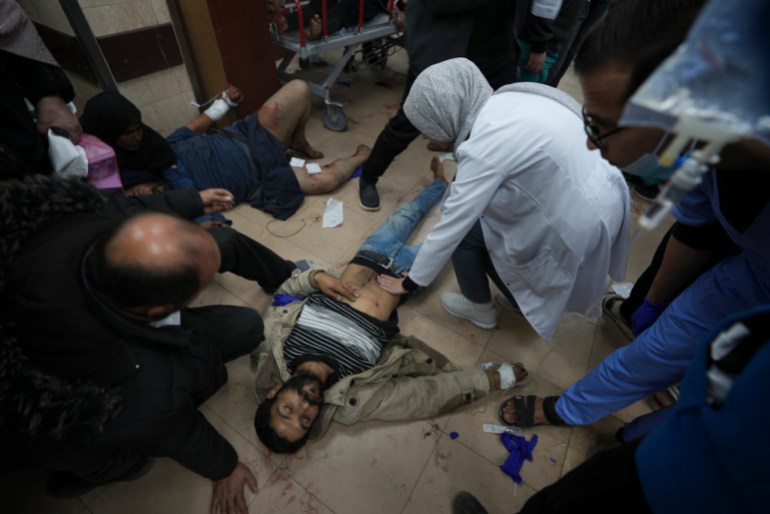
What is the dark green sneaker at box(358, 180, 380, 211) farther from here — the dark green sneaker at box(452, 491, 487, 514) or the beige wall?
the dark green sneaker at box(452, 491, 487, 514)

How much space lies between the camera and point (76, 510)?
1479 millimetres

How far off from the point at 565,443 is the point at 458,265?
3.27 feet

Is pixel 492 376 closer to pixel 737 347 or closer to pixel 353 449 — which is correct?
pixel 353 449

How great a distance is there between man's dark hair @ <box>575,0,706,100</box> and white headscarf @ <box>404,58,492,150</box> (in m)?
0.81

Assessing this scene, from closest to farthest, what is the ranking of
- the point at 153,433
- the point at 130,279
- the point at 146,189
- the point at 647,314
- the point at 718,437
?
the point at 718,437 → the point at 130,279 → the point at 153,433 → the point at 647,314 → the point at 146,189

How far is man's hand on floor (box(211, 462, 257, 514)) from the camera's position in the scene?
1.47 m

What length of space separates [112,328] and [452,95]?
152 cm

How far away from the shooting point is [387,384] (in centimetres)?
169

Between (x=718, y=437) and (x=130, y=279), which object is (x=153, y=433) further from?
(x=718, y=437)

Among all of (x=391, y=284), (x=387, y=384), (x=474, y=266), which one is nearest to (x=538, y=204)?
(x=474, y=266)

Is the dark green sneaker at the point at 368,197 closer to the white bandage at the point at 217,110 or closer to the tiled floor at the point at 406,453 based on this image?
the tiled floor at the point at 406,453

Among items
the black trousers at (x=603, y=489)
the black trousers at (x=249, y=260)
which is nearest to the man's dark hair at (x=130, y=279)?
the black trousers at (x=249, y=260)

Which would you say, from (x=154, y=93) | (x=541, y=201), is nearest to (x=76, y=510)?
(x=541, y=201)

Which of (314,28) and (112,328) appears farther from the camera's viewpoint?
(314,28)
